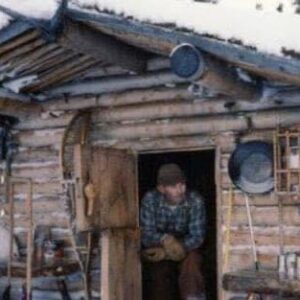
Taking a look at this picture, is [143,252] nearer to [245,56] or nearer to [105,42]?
[105,42]

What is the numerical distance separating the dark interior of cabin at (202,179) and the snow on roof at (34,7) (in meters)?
4.63

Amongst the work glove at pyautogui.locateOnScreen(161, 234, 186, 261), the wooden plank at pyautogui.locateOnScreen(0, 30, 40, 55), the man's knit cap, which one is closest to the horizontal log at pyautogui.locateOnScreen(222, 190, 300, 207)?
the man's knit cap

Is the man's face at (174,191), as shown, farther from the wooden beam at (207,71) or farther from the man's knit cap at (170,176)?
the wooden beam at (207,71)

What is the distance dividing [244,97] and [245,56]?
1153 mm

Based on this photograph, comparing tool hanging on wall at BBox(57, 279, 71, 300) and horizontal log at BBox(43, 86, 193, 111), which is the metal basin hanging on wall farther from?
tool hanging on wall at BBox(57, 279, 71, 300)

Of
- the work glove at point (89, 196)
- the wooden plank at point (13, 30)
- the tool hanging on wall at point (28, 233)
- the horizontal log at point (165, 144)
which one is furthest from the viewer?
the tool hanging on wall at point (28, 233)

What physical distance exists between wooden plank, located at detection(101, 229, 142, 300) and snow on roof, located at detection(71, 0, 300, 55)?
2353 millimetres

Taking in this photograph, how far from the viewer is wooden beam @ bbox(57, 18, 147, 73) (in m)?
6.93

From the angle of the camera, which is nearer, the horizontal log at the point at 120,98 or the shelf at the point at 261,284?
the shelf at the point at 261,284

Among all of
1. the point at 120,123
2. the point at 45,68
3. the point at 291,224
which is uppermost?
the point at 45,68

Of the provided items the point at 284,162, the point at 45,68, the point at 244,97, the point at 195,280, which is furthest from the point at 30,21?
the point at 195,280

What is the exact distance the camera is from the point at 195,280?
8.73 metres

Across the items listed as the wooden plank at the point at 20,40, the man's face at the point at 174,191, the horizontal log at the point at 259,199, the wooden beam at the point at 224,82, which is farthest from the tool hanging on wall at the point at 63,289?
the wooden beam at the point at 224,82

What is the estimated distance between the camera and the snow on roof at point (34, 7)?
648 centimetres
